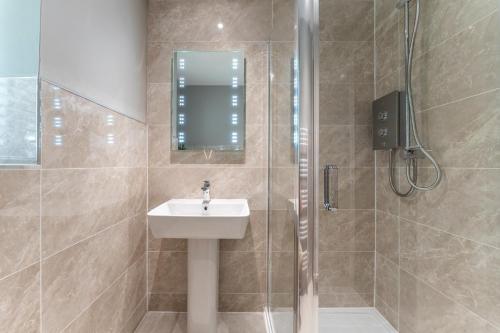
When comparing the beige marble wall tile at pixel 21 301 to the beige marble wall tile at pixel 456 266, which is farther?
the beige marble wall tile at pixel 456 266

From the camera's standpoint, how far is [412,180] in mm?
1457

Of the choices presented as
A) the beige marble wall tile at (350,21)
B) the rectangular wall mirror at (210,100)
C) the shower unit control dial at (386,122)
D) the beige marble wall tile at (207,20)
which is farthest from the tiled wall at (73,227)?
the shower unit control dial at (386,122)

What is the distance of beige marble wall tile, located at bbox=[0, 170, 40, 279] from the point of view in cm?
76

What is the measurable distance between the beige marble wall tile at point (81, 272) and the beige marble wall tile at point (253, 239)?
0.64 meters

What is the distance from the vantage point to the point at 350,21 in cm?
169

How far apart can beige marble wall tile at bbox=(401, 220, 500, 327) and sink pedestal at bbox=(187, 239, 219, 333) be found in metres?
1.13

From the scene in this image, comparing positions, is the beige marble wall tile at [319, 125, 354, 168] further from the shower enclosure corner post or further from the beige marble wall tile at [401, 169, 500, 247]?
the shower enclosure corner post

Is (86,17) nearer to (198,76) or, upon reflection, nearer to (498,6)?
(198,76)

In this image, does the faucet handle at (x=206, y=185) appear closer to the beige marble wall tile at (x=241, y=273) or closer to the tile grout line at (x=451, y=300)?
the beige marble wall tile at (x=241, y=273)

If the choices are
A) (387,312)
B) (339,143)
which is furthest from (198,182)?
(387,312)

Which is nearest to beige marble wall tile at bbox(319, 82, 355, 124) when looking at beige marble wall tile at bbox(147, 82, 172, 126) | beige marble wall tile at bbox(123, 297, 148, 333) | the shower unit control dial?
the shower unit control dial

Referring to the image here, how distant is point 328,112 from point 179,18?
4.09 ft

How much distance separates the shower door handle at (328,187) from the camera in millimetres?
1559

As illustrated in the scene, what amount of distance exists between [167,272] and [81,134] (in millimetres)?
1163
